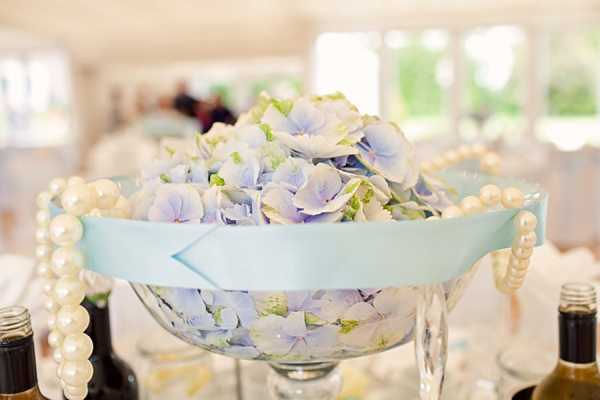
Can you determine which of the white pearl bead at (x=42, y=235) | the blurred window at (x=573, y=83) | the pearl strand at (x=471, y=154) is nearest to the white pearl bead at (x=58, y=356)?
the white pearl bead at (x=42, y=235)

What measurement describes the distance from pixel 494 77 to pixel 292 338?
7493mm

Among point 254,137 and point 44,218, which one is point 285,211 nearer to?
point 254,137

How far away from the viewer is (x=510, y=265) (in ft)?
1.35

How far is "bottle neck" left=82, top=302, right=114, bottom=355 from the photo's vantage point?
21.5 inches

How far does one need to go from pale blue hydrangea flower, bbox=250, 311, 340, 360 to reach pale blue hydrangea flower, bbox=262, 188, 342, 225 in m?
0.07

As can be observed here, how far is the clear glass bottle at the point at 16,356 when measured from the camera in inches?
16.1

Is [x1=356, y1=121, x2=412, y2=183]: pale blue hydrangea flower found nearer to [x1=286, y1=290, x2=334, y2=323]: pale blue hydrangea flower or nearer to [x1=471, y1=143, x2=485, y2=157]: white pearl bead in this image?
[x1=286, y1=290, x2=334, y2=323]: pale blue hydrangea flower

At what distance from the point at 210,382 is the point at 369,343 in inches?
13.3

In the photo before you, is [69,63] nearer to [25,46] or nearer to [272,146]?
[25,46]

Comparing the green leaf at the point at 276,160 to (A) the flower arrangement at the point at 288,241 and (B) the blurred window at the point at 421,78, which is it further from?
(B) the blurred window at the point at 421,78

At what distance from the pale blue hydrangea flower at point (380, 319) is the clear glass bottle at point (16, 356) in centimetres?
24

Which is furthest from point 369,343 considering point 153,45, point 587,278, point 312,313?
point 153,45

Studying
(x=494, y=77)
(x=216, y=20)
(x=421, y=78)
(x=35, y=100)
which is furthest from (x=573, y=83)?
A: (x=35, y=100)

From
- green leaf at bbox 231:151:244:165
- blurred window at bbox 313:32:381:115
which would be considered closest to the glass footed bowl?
green leaf at bbox 231:151:244:165
